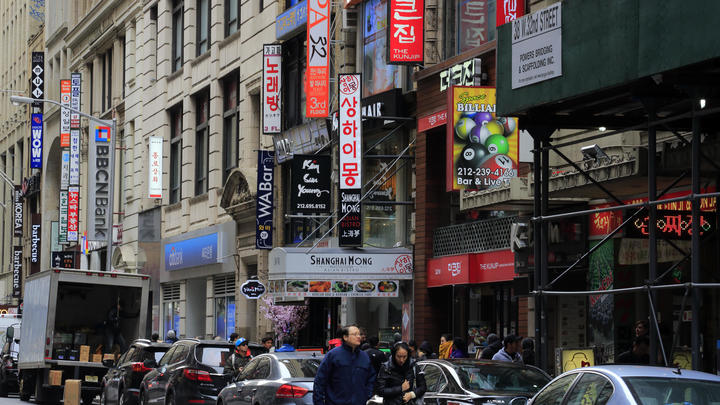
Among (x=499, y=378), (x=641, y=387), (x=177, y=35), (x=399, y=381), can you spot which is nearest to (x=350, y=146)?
(x=499, y=378)

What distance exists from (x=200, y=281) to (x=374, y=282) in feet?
56.6

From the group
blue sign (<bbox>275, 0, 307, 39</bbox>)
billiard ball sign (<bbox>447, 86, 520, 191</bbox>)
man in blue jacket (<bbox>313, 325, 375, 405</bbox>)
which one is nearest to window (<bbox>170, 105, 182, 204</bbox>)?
blue sign (<bbox>275, 0, 307, 39</bbox>)

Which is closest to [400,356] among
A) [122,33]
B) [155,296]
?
[155,296]

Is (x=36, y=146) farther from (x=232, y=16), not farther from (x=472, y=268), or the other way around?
(x=472, y=268)

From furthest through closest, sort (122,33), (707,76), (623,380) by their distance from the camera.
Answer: (122,33) → (707,76) → (623,380)

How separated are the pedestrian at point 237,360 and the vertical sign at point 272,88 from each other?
48.7ft

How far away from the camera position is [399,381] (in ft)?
48.4

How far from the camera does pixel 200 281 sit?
152ft

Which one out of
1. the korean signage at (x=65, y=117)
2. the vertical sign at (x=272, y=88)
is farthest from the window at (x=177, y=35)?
the korean signage at (x=65, y=117)

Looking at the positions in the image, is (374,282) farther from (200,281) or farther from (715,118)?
(200,281)

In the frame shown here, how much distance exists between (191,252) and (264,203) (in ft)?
27.8

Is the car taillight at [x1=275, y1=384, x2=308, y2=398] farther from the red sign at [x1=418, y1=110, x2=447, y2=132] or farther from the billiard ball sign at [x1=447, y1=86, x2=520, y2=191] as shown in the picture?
the red sign at [x1=418, y1=110, x2=447, y2=132]

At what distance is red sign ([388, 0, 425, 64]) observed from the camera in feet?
92.1

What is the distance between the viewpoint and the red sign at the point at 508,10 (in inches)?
973
